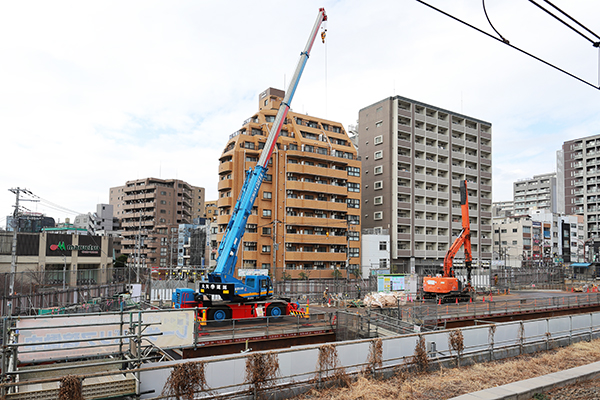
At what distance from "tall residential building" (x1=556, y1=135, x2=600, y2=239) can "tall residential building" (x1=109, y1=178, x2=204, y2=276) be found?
102m

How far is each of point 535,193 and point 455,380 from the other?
15661cm

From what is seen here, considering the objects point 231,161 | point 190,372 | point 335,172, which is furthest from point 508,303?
point 231,161

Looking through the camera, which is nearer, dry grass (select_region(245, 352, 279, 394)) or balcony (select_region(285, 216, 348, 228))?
dry grass (select_region(245, 352, 279, 394))

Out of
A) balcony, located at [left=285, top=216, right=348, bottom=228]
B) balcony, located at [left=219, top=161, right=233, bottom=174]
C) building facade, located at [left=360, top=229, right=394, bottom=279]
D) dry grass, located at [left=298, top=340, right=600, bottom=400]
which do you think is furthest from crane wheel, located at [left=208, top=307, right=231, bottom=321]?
building facade, located at [left=360, top=229, right=394, bottom=279]

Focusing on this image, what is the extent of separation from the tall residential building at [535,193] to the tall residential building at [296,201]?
9999 centimetres

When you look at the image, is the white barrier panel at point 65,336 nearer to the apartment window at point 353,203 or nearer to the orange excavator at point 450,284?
the orange excavator at point 450,284

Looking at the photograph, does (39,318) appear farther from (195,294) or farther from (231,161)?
(231,161)

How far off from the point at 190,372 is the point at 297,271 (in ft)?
168

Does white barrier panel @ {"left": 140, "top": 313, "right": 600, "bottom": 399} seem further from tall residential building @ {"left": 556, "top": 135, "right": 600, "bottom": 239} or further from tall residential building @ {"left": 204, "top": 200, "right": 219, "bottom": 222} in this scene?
tall residential building @ {"left": 556, "top": 135, "right": 600, "bottom": 239}

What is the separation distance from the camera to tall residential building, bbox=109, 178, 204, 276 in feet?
333

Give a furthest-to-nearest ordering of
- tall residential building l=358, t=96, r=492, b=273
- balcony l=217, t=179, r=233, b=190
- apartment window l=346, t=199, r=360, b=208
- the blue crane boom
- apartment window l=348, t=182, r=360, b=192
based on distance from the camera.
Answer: tall residential building l=358, t=96, r=492, b=273, apartment window l=348, t=182, r=360, b=192, apartment window l=346, t=199, r=360, b=208, balcony l=217, t=179, r=233, b=190, the blue crane boom

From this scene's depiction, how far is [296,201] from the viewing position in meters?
61.9

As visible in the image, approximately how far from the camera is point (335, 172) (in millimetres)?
66125

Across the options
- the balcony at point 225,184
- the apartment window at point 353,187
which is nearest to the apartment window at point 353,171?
the apartment window at point 353,187
